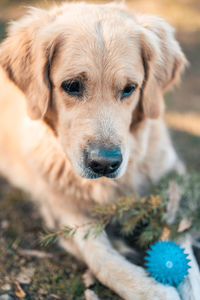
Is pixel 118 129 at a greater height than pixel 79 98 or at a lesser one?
lesser

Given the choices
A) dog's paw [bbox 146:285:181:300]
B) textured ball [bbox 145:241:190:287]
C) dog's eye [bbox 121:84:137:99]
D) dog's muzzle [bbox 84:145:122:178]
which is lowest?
dog's paw [bbox 146:285:181:300]

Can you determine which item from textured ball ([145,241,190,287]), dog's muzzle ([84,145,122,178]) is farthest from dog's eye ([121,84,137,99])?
textured ball ([145,241,190,287])

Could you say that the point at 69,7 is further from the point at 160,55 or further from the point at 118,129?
the point at 118,129

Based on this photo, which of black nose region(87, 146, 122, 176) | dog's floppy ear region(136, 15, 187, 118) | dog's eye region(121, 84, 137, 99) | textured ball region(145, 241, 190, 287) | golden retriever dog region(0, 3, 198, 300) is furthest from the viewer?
dog's floppy ear region(136, 15, 187, 118)

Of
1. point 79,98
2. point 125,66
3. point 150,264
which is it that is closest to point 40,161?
point 79,98

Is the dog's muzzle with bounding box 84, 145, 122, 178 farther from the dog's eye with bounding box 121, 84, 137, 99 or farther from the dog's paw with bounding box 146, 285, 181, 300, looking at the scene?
the dog's paw with bounding box 146, 285, 181, 300

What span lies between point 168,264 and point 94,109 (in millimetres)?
1246

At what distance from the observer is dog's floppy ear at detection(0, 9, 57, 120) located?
283 centimetres

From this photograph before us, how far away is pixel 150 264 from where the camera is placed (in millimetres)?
2441

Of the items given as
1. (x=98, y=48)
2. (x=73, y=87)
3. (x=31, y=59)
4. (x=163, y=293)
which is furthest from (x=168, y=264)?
(x=31, y=59)

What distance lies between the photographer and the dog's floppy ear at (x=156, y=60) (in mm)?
3008

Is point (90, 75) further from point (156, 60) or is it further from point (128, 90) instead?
point (156, 60)

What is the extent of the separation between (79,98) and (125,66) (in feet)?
1.46

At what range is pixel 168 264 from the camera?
2332mm
